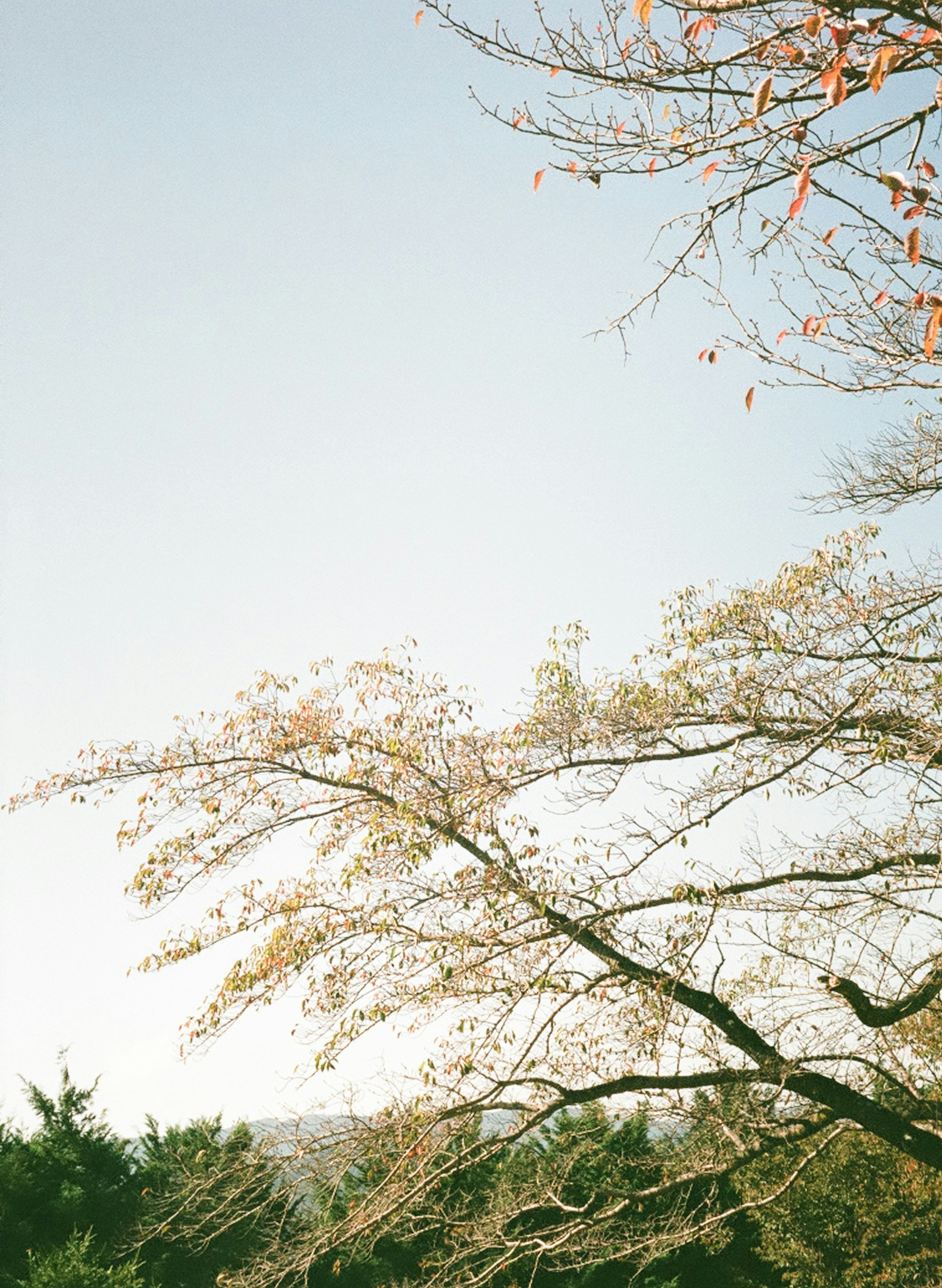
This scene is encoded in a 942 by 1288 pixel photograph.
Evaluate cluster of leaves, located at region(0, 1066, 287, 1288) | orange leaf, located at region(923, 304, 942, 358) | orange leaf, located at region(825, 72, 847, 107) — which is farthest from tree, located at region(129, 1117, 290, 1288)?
orange leaf, located at region(825, 72, 847, 107)

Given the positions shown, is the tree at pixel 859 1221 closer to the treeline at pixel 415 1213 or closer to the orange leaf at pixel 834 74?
the treeline at pixel 415 1213

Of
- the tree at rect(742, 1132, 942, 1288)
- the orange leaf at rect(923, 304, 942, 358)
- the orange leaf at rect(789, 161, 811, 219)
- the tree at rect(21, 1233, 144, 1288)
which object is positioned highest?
the orange leaf at rect(789, 161, 811, 219)

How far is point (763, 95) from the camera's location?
239cm

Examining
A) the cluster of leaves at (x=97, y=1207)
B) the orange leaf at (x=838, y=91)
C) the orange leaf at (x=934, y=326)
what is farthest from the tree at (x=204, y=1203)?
the orange leaf at (x=838, y=91)

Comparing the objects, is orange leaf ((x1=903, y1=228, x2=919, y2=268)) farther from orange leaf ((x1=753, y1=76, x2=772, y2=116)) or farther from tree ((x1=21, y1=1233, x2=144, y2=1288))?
tree ((x1=21, y1=1233, x2=144, y2=1288))

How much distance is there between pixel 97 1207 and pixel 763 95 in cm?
1710

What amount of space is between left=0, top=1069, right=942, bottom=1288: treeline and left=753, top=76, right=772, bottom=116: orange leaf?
7.00 meters

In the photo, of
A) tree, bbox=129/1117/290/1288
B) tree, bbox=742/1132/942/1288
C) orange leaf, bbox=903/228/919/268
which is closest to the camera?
orange leaf, bbox=903/228/919/268

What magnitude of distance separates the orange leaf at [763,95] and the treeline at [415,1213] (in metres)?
7.00

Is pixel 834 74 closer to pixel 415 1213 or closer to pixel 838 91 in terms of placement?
A: pixel 838 91

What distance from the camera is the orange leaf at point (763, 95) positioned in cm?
237

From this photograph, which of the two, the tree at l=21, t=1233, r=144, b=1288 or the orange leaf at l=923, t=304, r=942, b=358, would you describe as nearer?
the orange leaf at l=923, t=304, r=942, b=358

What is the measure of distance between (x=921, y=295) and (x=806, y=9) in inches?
59.1

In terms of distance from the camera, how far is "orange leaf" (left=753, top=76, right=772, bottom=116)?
2.37 meters
